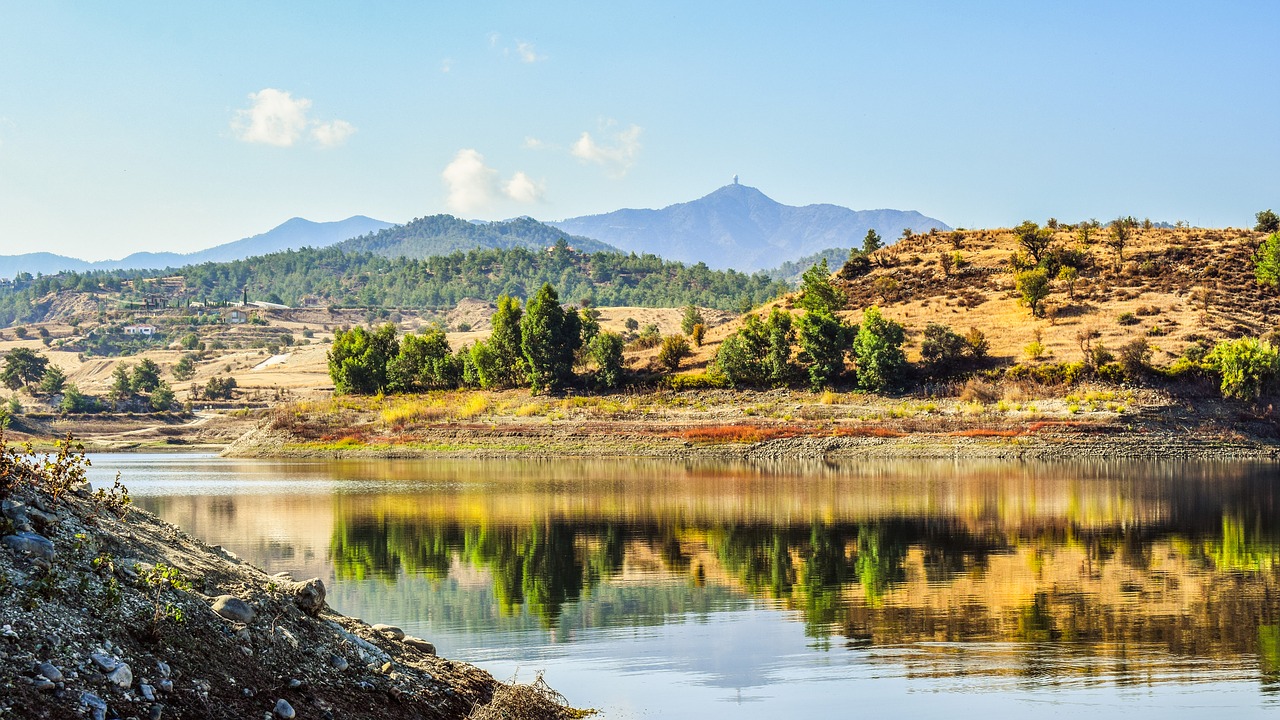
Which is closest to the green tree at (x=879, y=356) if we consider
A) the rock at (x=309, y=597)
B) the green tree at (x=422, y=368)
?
the green tree at (x=422, y=368)

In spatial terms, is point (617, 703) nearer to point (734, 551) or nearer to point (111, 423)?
point (734, 551)

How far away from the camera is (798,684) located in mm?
17078

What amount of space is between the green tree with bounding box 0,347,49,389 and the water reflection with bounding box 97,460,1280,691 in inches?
3637

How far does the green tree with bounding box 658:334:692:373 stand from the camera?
95000 millimetres

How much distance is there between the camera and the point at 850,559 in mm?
29484


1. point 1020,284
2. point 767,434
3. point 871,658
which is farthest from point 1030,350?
point 871,658

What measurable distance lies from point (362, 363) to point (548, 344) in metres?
22.6

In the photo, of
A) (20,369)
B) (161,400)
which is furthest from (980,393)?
(20,369)

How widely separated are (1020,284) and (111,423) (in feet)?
302

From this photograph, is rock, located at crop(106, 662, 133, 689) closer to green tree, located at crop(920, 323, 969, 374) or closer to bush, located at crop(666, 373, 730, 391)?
green tree, located at crop(920, 323, 969, 374)

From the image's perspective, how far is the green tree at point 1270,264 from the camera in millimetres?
94250

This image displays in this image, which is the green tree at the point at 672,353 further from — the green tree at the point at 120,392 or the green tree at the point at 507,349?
the green tree at the point at 120,392

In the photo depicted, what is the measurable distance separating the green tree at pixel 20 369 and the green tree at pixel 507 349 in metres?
70.2

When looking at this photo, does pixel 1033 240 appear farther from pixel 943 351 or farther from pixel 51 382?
pixel 51 382
